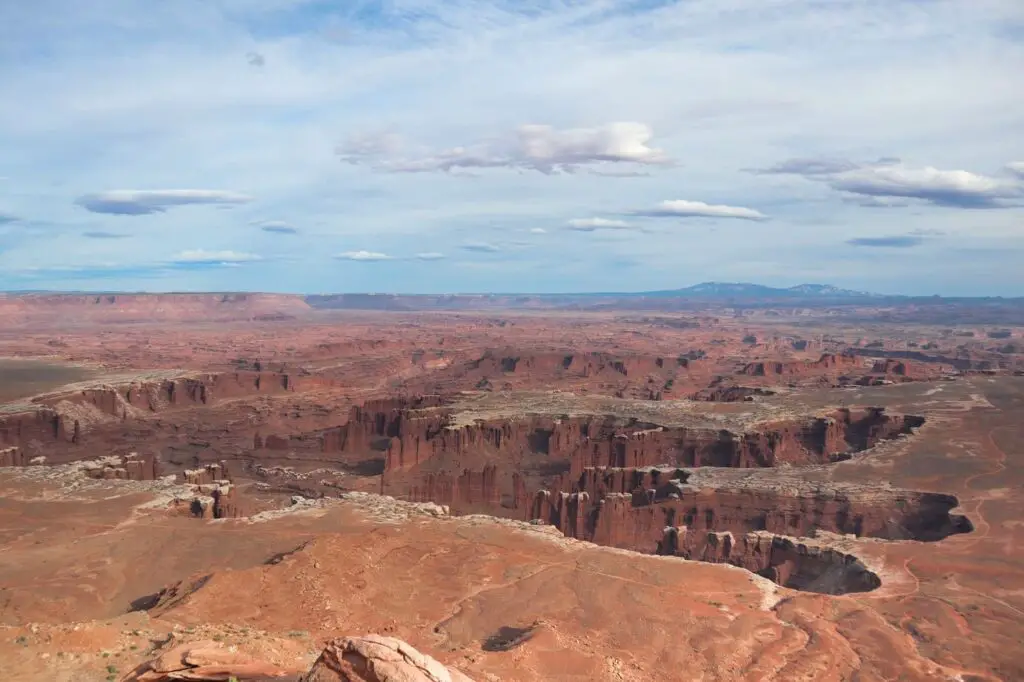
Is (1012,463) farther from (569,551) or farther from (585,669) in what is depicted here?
(585,669)

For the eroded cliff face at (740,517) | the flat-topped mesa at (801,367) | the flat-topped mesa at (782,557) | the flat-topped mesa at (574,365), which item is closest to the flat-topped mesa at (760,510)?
the eroded cliff face at (740,517)

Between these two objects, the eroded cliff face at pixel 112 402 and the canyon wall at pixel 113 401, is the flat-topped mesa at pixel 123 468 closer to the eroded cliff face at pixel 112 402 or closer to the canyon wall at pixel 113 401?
the eroded cliff face at pixel 112 402

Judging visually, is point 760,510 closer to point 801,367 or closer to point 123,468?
point 123,468

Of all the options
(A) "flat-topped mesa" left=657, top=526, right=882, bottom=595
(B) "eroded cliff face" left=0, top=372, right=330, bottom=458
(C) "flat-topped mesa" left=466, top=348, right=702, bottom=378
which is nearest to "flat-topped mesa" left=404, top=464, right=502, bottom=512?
(A) "flat-topped mesa" left=657, top=526, right=882, bottom=595

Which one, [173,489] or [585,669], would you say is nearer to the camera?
[585,669]

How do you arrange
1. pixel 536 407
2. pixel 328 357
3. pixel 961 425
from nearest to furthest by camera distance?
pixel 961 425 < pixel 536 407 < pixel 328 357

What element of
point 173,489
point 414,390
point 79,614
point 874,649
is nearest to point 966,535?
point 874,649
